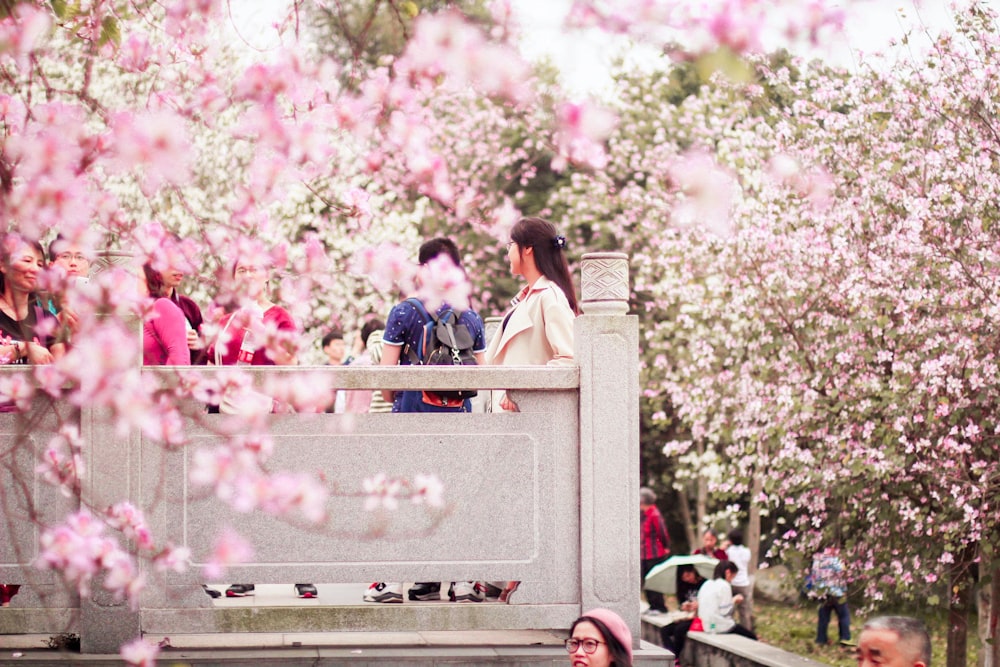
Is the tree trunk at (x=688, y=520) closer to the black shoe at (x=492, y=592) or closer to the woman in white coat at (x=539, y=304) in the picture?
the black shoe at (x=492, y=592)

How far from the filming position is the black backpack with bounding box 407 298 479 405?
7535 millimetres

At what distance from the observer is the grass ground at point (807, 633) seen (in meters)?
16.0

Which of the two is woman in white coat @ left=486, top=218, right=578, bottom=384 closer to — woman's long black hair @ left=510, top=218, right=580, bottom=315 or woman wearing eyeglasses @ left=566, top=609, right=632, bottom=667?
woman's long black hair @ left=510, top=218, right=580, bottom=315

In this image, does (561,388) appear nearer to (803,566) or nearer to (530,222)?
(530,222)

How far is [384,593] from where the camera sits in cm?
734

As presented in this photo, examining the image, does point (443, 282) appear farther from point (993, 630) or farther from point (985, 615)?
point (985, 615)

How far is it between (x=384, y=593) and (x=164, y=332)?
6.10ft

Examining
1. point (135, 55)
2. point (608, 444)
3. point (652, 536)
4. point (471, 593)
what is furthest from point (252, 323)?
point (652, 536)

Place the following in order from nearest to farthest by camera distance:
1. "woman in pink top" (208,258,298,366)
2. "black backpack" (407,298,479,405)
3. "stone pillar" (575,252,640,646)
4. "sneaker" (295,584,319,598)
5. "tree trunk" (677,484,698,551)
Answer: "woman in pink top" (208,258,298,366) < "stone pillar" (575,252,640,646) < "black backpack" (407,298,479,405) < "sneaker" (295,584,319,598) < "tree trunk" (677,484,698,551)

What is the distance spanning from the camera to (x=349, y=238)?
66.4 feet

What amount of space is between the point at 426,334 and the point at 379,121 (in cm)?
262

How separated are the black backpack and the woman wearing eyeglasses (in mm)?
2524

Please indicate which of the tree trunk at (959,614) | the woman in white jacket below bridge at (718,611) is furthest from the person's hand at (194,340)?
the tree trunk at (959,614)

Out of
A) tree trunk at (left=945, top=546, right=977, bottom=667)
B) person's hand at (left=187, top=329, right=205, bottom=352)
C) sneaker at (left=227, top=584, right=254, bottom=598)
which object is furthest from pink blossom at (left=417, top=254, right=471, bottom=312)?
tree trunk at (left=945, top=546, right=977, bottom=667)
